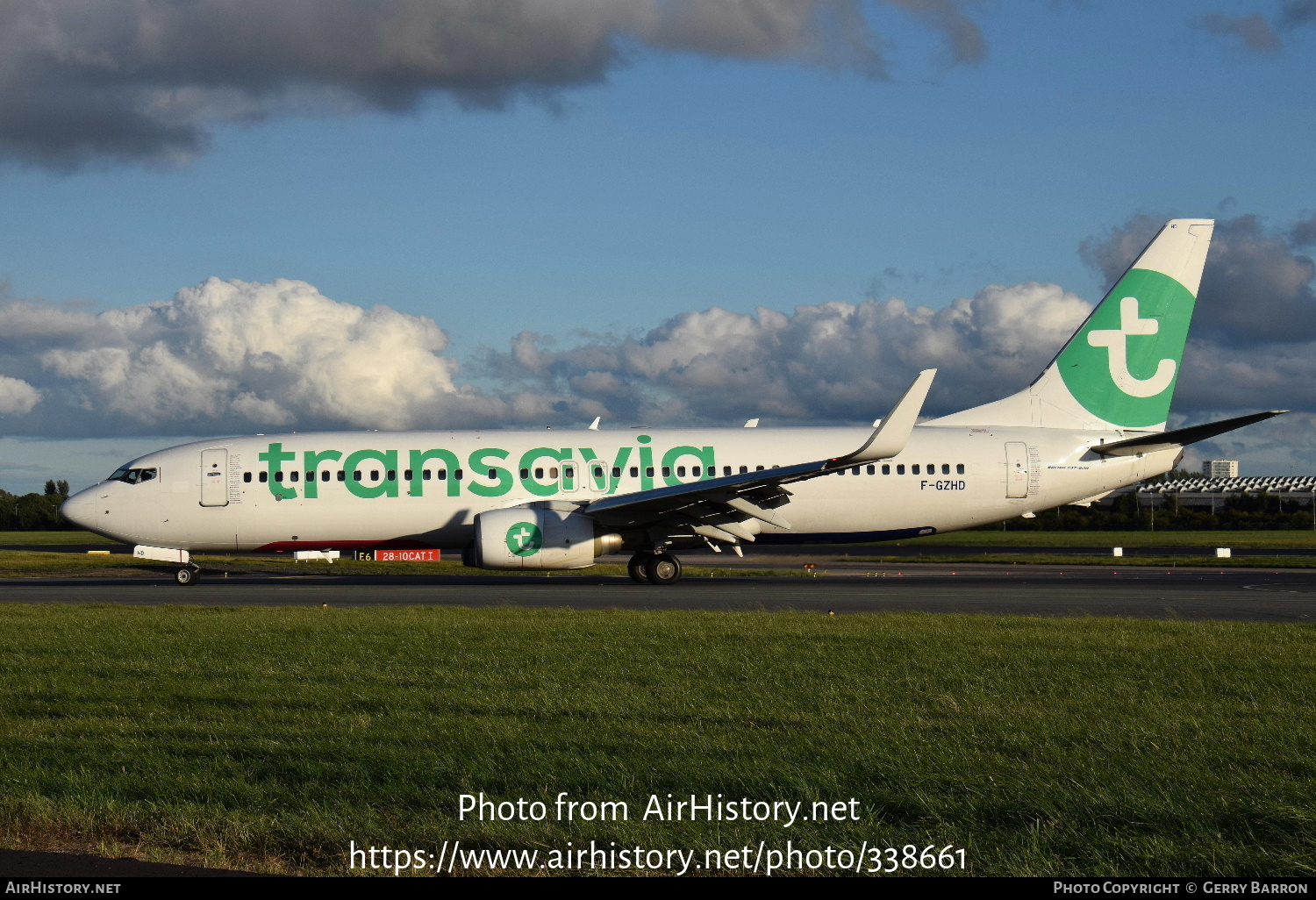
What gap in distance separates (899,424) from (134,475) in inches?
671

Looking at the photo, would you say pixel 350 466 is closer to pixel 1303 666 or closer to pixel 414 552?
pixel 414 552

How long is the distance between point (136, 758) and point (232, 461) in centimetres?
1907

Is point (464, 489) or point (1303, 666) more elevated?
point (464, 489)

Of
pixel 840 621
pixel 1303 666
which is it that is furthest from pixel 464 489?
pixel 1303 666

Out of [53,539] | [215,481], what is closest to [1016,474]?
[215,481]

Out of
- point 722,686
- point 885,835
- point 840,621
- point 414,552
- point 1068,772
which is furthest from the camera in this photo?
point 414,552

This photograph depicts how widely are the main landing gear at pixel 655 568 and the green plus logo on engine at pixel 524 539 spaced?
2.73m

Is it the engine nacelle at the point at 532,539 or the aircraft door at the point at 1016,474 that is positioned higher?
the aircraft door at the point at 1016,474

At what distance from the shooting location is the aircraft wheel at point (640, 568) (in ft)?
77.6

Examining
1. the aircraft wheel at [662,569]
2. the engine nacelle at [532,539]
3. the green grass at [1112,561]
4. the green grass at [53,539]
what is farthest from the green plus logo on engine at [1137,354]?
the green grass at [53,539]

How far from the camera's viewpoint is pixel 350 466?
24.2 meters

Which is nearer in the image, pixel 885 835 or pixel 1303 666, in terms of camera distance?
pixel 885 835

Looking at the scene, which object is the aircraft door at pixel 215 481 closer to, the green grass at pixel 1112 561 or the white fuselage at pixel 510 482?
the white fuselage at pixel 510 482
